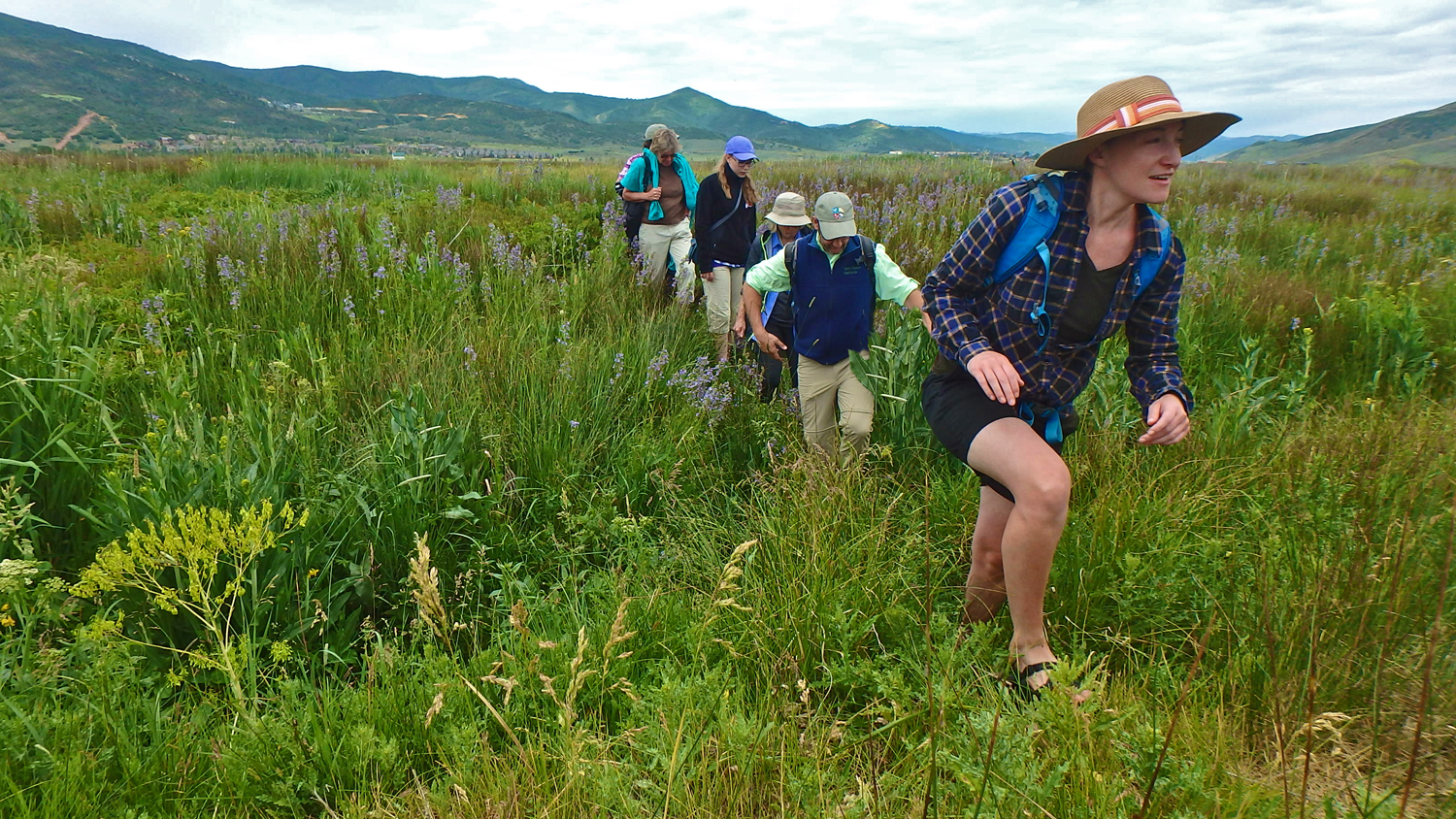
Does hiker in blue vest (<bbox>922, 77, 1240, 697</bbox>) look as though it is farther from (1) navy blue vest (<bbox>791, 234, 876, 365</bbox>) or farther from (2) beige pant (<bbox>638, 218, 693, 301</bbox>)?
(2) beige pant (<bbox>638, 218, 693, 301</bbox>)

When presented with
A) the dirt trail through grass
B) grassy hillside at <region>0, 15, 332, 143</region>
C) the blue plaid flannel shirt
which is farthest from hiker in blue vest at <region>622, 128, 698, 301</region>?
grassy hillside at <region>0, 15, 332, 143</region>

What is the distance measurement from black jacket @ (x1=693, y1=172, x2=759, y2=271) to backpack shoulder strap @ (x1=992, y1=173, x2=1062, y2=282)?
4266 millimetres

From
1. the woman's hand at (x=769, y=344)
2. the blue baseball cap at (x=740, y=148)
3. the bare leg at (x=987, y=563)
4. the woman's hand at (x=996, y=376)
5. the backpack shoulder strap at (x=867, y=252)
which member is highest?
the blue baseball cap at (x=740, y=148)

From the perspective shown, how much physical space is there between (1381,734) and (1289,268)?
8.05m

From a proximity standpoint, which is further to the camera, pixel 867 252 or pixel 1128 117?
pixel 867 252

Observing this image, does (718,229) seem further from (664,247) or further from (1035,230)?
(1035,230)

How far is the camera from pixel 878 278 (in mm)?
4246

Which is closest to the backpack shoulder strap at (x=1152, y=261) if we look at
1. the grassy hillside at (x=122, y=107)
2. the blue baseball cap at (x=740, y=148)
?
the blue baseball cap at (x=740, y=148)

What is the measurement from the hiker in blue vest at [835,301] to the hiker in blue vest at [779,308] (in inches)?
6.8

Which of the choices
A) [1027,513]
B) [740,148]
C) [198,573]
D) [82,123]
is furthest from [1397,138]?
[82,123]

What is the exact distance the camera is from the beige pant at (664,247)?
23.5 feet

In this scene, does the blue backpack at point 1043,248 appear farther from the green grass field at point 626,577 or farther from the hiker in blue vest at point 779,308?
the hiker in blue vest at point 779,308

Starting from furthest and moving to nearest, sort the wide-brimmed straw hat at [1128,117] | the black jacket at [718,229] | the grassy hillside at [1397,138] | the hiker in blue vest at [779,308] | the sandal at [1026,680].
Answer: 1. the grassy hillside at [1397,138]
2. the black jacket at [718,229]
3. the hiker in blue vest at [779,308]
4. the sandal at [1026,680]
5. the wide-brimmed straw hat at [1128,117]

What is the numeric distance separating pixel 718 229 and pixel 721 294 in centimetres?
56
